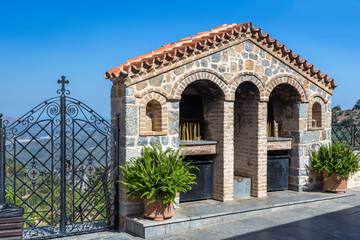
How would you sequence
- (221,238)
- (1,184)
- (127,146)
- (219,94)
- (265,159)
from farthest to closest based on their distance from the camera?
(265,159), (219,94), (127,146), (221,238), (1,184)

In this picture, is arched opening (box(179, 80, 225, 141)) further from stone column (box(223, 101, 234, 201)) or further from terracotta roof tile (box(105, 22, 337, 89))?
terracotta roof tile (box(105, 22, 337, 89))

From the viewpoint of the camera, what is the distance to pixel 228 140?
878 centimetres

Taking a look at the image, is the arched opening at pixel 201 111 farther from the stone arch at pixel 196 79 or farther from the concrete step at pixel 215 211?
the concrete step at pixel 215 211

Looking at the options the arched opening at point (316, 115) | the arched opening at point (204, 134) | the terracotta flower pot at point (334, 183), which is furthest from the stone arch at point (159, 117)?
the arched opening at point (316, 115)

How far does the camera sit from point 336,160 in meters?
9.65

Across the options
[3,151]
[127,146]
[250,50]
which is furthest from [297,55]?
[3,151]

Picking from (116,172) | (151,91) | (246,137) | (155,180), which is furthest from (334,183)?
(116,172)

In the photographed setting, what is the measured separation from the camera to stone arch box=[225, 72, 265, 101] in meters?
8.71

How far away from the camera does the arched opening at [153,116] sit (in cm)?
786

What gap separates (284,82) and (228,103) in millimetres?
1900

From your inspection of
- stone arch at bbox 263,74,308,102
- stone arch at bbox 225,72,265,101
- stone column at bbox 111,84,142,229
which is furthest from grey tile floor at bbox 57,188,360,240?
stone arch at bbox 263,74,308,102

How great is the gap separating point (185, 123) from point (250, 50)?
2388 millimetres

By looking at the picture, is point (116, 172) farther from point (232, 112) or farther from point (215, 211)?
point (232, 112)

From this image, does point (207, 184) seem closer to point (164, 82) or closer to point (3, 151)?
point (164, 82)
